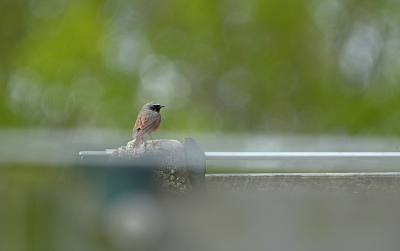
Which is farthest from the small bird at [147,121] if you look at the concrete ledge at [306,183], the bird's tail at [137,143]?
the concrete ledge at [306,183]

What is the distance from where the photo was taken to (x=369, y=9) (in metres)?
4.27

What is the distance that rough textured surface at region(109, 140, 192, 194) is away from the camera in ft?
3.24

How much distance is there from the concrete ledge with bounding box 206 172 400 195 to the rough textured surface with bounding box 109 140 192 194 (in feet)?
0.23

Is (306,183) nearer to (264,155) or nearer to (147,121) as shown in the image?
(264,155)

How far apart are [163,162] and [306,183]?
1.26 feet

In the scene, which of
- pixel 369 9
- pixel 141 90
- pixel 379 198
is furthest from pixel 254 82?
pixel 379 198

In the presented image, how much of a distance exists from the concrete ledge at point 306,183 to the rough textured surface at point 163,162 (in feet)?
0.23

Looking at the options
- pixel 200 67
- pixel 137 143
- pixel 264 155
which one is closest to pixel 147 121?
pixel 137 143

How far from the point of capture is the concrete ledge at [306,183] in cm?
103

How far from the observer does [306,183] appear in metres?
1.09

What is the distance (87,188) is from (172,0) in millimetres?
3465

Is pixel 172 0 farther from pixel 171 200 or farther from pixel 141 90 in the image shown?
pixel 171 200

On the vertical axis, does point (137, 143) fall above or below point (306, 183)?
above

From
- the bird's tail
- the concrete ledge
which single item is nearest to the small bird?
the bird's tail
